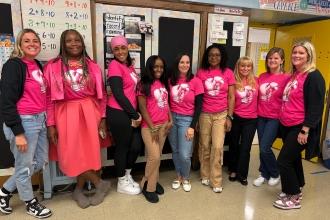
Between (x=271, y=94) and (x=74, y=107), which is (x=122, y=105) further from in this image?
(x=271, y=94)

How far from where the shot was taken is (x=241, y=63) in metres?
2.75

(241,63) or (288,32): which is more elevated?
(288,32)

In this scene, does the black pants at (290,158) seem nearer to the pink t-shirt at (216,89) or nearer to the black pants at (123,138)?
the pink t-shirt at (216,89)

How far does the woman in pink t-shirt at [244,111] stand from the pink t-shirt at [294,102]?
0.37 meters

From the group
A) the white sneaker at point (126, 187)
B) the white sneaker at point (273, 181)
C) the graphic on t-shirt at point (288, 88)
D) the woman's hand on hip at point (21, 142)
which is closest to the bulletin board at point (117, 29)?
the woman's hand on hip at point (21, 142)

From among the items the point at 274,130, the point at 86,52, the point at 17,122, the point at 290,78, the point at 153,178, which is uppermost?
the point at 86,52

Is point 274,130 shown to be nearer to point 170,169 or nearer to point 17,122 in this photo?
point 170,169

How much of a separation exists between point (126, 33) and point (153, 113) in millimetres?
835

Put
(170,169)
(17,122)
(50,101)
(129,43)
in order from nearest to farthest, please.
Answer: (17,122) → (50,101) → (129,43) → (170,169)

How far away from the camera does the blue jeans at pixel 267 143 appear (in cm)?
266

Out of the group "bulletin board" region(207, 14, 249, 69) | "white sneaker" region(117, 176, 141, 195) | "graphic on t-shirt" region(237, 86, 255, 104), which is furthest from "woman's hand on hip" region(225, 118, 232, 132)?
"white sneaker" region(117, 176, 141, 195)

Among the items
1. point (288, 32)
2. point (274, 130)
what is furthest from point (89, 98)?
point (288, 32)

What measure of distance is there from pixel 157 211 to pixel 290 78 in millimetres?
1687

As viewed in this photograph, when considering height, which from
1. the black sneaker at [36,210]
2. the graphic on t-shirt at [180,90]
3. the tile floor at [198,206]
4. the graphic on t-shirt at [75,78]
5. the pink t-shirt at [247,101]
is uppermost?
the graphic on t-shirt at [75,78]
